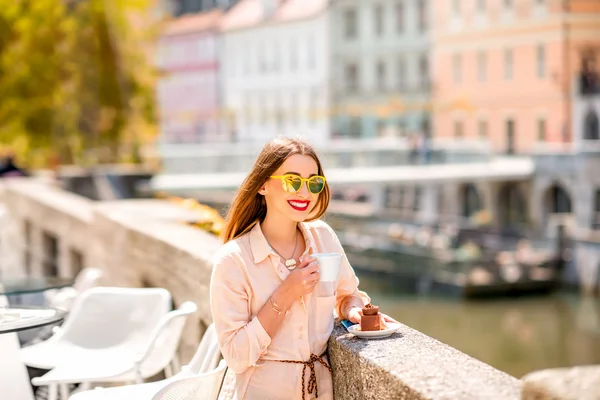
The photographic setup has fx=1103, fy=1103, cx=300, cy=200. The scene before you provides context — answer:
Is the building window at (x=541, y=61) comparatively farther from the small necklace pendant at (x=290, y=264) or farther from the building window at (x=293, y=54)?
the small necklace pendant at (x=290, y=264)

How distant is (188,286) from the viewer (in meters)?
5.00

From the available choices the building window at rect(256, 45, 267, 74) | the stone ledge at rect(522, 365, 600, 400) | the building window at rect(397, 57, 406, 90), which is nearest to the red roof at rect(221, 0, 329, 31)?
the building window at rect(256, 45, 267, 74)

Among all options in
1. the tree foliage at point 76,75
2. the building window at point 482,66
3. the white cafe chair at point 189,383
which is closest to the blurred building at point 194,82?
the building window at point 482,66

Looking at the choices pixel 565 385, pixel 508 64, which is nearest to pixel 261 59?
pixel 508 64

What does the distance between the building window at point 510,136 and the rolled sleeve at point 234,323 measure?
50.8 meters

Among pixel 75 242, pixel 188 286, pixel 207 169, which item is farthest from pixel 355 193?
pixel 188 286

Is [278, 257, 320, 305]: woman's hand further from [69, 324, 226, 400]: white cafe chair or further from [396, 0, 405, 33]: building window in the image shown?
[396, 0, 405, 33]: building window

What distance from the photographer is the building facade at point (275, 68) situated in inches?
2500

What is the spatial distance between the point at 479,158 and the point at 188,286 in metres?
38.7

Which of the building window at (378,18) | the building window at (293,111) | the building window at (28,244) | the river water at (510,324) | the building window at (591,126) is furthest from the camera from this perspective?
the building window at (293,111)

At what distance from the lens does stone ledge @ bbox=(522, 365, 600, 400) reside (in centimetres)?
190

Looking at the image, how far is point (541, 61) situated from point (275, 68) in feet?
69.1

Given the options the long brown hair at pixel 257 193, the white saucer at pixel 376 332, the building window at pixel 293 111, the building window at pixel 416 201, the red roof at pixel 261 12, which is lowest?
the building window at pixel 416 201

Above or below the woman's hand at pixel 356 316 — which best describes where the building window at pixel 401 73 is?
above
